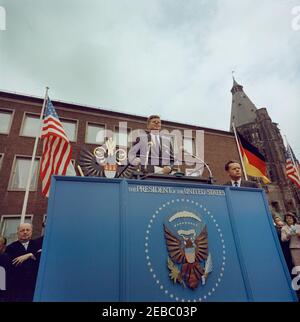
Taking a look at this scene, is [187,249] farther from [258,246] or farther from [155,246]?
[258,246]

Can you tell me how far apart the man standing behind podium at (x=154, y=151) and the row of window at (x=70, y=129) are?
1224cm

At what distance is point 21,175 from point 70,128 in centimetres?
475

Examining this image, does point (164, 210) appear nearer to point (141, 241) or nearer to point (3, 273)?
point (141, 241)

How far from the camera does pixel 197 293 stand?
2137 mm

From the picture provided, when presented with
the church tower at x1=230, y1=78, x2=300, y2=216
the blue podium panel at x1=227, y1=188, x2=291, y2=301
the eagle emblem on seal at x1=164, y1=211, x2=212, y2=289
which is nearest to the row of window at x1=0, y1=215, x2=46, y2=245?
the eagle emblem on seal at x1=164, y1=211, x2=212, y2=289

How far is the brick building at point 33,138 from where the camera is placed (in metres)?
12.8

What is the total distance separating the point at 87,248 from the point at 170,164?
2.19 m

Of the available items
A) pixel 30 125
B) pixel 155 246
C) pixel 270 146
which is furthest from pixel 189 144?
pixel 270 146

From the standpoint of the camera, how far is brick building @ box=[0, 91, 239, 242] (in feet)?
42.0

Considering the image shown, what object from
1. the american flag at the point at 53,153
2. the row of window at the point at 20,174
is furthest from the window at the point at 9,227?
the american flag at the point at 53,153

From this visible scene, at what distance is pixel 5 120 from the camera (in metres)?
14.7

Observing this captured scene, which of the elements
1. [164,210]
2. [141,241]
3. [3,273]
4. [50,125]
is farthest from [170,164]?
[50,125]

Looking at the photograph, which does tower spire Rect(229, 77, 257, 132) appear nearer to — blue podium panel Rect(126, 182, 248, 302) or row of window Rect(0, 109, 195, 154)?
row of window Rect(0, 109, 195, 154)

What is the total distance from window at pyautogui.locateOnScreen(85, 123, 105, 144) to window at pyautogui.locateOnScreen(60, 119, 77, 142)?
3.10ft
